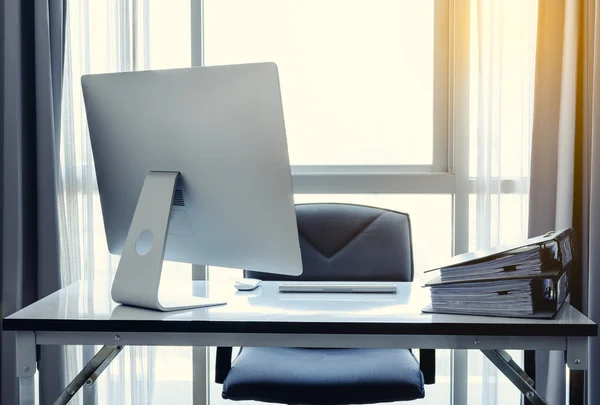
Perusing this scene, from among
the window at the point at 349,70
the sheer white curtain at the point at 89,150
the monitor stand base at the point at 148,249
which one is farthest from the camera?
the window at the point at 349,70

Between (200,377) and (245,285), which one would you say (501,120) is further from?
(200,377)

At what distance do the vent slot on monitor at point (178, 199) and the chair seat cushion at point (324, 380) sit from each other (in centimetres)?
55

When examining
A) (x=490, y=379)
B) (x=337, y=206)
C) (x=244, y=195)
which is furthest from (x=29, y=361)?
(x=490, y=379)

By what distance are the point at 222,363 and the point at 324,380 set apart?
386 mm

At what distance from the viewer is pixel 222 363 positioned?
199cm

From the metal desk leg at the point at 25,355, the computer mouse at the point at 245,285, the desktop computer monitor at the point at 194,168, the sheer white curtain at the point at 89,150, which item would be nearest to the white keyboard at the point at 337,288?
the computer mouse at the point at 245,285

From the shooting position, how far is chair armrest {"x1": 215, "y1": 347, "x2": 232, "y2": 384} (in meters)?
1.98

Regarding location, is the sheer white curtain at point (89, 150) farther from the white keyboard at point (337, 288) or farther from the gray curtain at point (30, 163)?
the white keyboard at point (337, 288)

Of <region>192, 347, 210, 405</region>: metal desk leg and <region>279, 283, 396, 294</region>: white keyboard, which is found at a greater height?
<region>279, 283, 396, 294</region>: white keyboard

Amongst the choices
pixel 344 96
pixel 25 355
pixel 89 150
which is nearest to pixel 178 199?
pixel 25 355

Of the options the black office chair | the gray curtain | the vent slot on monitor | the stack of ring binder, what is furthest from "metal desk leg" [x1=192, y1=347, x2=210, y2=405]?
the stack of ring binder

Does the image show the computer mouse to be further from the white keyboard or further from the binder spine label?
the binder spine label

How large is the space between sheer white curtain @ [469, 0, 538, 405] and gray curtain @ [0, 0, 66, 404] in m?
1.56

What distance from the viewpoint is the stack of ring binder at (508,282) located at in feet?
4.41
